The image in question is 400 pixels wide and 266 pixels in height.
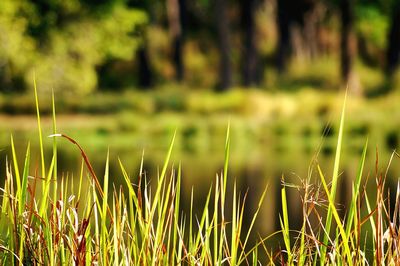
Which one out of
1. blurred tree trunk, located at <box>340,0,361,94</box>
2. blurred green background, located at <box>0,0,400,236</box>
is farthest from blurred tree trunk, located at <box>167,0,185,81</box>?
blurred tree trunk, located at <box>340,0,361,94</box>

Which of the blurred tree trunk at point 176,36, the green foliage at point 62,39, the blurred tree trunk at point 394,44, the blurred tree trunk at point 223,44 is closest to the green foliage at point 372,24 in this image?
the blurred tree trunk at point 394,44

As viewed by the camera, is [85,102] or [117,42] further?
[117,42]

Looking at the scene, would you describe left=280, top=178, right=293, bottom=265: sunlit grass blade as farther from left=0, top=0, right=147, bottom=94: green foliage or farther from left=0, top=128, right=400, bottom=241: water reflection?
left=0, top=0, right=147, bottom=94: green foliage

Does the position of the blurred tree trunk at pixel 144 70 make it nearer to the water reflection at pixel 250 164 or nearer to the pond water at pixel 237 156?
the water reflection at pixel 250 164

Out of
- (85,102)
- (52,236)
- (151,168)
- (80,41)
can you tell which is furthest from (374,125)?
(52,236)

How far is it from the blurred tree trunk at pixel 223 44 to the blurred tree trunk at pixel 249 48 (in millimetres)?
558

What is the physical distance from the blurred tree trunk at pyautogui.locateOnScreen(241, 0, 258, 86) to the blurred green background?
0.15 feet

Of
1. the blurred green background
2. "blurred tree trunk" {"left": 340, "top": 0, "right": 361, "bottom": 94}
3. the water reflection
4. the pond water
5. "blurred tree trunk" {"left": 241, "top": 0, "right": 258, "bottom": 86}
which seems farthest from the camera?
"blurred tree trunk" {"left": 241, "top": 0, "right": 258, "bottom": 86}

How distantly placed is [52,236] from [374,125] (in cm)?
1520

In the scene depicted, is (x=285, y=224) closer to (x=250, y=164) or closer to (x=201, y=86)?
(x=250, y=164)

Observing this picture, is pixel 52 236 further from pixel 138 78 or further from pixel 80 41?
pixel 138 78

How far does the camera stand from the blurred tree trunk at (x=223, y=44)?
2689 cm

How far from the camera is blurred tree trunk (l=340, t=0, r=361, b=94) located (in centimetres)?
2497

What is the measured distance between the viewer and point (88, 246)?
3605 mm
